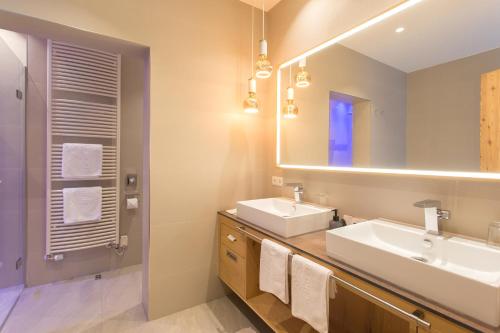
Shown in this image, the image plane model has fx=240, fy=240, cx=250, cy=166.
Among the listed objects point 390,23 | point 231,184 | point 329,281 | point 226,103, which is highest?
point 390,23

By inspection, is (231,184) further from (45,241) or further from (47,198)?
(45,241)

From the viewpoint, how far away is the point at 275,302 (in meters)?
1.75

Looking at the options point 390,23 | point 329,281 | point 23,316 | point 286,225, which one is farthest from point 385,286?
point 23,316

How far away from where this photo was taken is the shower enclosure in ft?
7.04

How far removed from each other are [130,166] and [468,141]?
2.88 metres

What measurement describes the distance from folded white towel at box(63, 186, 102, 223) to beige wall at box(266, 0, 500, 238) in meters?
1.74

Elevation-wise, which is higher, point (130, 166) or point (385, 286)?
point (130, 166)

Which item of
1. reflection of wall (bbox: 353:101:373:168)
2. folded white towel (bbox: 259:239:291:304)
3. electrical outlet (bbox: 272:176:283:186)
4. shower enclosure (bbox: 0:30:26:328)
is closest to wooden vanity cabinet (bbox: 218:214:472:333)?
folded white towel (bbox: 259:239:291:304)

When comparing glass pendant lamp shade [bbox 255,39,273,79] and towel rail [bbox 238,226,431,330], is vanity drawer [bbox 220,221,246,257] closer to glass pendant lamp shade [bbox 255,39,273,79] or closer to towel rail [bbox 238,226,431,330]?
towel rail [bbox 238,226,431,330]

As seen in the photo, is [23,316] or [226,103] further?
[226,103]

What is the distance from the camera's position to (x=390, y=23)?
4.66 ft

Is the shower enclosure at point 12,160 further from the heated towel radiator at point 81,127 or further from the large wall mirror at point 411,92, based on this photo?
the large wall mirror at point 411,92

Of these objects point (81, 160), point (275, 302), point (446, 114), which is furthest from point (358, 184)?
point (81, 160)

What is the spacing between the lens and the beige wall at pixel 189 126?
1815mm
